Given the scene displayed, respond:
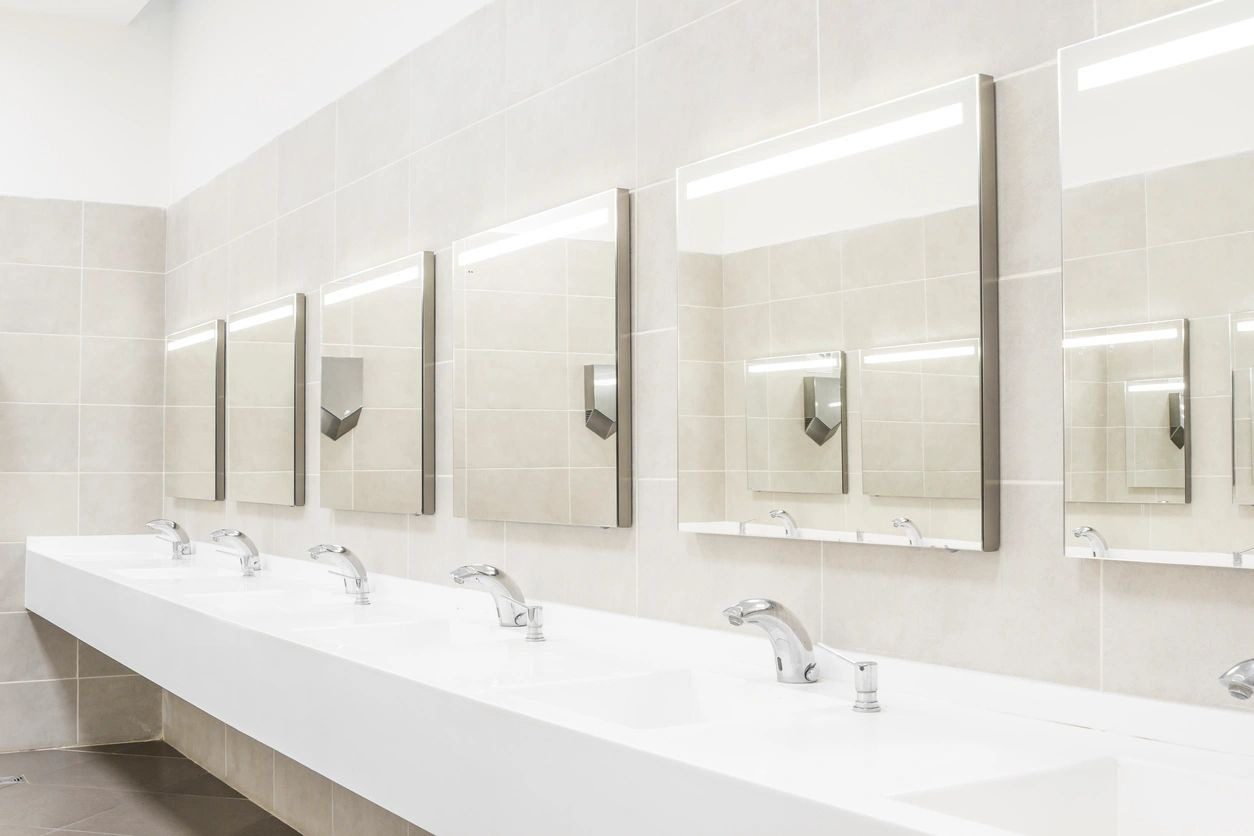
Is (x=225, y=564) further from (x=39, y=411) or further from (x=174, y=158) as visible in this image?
(x=174, y=158)

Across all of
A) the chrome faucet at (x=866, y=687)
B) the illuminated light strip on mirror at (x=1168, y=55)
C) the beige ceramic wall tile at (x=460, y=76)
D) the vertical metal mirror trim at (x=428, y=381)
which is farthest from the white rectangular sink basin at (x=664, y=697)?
the beige ceramic wall tile at (x=460, y=76)

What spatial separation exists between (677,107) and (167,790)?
3.21 m

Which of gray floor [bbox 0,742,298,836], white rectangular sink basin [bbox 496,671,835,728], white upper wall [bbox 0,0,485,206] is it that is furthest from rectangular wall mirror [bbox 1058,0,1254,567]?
white upper wall [bbox 0,0,485,206]

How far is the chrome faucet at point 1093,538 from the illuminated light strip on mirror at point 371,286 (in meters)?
1.99

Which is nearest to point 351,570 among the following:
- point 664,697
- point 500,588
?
point 500,588

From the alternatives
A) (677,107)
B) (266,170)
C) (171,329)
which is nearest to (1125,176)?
(677,107)

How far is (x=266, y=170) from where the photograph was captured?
400cm

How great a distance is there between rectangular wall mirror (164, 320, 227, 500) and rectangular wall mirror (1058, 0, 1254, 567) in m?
3.49

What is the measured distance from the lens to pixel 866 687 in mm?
1646

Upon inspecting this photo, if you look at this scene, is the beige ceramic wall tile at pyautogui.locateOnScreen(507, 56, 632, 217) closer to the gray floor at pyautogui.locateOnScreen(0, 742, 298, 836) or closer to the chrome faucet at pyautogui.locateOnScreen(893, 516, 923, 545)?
the chrome faucet at pyautogui.locateOnScreen(893, 516, 923, 545)

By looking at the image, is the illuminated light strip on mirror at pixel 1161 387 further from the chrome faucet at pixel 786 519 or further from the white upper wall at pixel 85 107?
the white upper wall at pixel 85 107

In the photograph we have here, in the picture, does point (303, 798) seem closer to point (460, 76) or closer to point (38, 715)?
point (38, 715)

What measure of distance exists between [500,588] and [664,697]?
63cm

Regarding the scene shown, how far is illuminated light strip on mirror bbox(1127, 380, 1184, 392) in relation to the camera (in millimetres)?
1398
